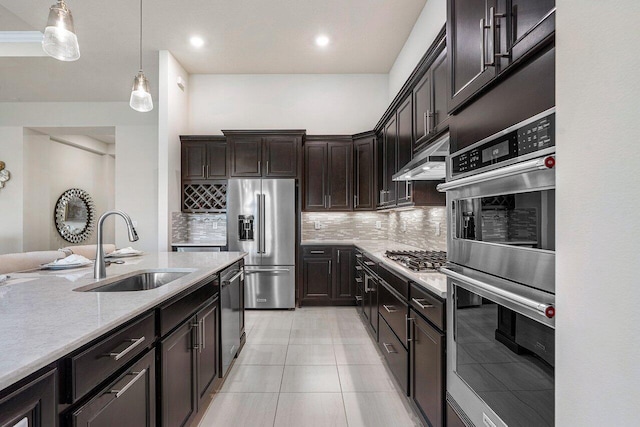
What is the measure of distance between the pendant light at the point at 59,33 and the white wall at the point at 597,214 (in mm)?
2434

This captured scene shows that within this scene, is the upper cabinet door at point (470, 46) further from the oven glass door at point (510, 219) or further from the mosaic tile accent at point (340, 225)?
the mosaic tile accent at point (340, 225)

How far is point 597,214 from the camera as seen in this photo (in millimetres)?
648

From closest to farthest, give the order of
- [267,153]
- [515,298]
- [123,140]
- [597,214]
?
1. [597,214]
2. [515,298]
3. [267,153]
4. [123,140]

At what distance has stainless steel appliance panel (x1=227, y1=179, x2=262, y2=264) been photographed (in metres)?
4.37

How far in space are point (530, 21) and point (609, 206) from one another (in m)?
0.64

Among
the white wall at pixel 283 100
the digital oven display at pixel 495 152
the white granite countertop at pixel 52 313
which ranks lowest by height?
the white granite countertop at pixel 52 313

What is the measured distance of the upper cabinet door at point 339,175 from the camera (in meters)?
4.69

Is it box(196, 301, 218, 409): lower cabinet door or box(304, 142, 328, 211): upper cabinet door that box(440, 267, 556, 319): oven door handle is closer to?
box(196, 301, 218, 409): lower cabinet door

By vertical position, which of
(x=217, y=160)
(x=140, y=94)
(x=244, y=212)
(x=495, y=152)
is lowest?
(x=244, y=212)

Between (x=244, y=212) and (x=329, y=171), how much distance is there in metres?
1.39

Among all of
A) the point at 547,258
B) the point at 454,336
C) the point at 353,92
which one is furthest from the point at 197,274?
the point at 353,92

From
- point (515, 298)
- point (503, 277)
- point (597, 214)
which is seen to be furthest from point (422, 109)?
point (597, 214)

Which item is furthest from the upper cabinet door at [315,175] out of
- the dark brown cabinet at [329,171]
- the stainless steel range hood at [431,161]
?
the stainless steel range hood at [431,161]

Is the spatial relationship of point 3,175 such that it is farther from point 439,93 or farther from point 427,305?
point 427,305
